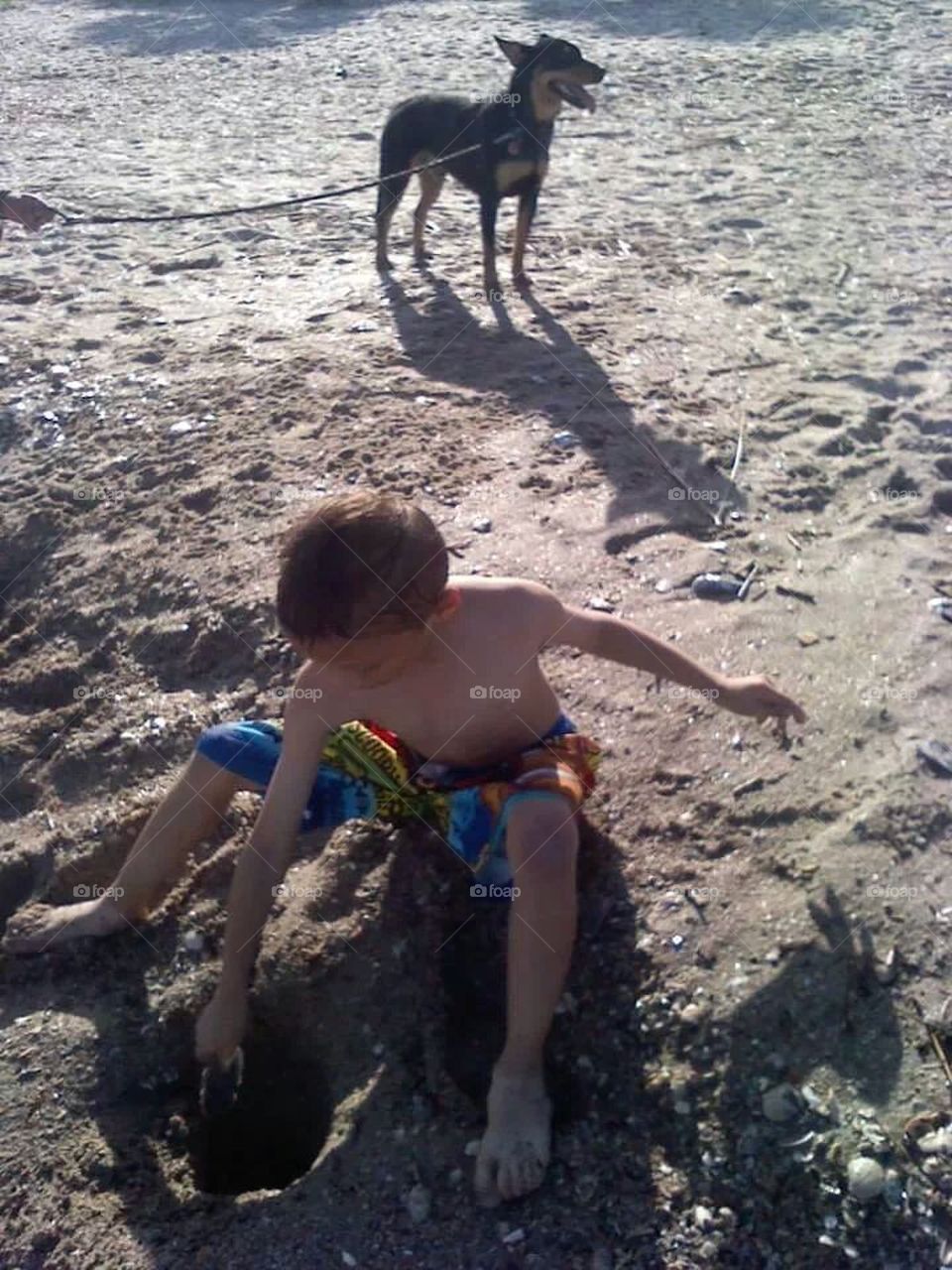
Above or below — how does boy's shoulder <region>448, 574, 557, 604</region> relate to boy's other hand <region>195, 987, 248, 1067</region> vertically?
above

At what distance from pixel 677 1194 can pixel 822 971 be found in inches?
19.8

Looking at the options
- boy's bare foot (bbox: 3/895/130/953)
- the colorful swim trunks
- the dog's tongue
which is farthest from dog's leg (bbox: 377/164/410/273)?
boy's bare foot (bbox: 3/895/130/953)

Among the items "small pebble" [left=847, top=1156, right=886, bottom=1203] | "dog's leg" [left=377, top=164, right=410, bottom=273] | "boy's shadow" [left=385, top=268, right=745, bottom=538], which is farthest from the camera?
"dog's leg" [left=377, top=164, right=410, bottom=273]

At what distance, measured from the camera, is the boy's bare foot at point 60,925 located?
2.86m

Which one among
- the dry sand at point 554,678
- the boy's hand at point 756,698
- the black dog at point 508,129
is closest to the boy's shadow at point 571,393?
the dry sand at point 554,678

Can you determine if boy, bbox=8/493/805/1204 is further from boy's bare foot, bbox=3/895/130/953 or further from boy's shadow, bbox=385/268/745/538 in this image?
boy's shadow, bbox=385/268/745/538

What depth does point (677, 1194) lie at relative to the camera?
2227 millimetres

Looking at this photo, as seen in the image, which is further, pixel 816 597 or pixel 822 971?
pixel 816 597

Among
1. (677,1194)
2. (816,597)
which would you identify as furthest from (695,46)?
(677,1194)

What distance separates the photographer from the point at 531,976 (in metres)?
2.31

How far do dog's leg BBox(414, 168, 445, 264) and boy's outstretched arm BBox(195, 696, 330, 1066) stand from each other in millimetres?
3913

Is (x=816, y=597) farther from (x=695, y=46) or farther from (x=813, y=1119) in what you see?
(x=695, y=46)

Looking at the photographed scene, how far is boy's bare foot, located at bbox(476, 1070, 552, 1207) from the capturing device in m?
2.25

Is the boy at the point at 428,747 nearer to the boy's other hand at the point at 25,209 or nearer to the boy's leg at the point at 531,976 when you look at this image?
the boy's leg at the point at 531,976
